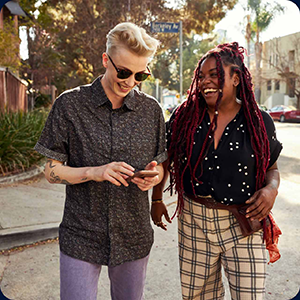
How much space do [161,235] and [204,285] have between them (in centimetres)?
260

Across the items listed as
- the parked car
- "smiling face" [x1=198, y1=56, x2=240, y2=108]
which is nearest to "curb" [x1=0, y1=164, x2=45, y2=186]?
"smiling face" [x1=198, y1=56, x2=240, y2=108]

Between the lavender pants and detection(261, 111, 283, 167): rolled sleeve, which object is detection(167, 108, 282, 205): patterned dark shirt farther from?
the lavender pants

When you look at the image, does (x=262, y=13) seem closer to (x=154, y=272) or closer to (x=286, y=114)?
(x=286, y=114)

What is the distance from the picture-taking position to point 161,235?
516 centimetres

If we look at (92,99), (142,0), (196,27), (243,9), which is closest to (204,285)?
(92,99)

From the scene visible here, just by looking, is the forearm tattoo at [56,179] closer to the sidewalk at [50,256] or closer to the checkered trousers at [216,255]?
the checkered trousers at [216,255]

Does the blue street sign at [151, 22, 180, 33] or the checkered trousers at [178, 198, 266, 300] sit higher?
the blue street sign at [151, 22, 180, 33]

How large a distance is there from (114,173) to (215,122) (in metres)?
0.91

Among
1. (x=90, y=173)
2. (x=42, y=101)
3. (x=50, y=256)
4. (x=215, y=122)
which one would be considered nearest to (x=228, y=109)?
(x=215, y=122)

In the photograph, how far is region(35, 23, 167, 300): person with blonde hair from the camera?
208cm

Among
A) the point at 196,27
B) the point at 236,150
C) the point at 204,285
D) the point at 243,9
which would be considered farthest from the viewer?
the point at 243,9

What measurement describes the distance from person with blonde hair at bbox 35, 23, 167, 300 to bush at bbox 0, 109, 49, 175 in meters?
5.52

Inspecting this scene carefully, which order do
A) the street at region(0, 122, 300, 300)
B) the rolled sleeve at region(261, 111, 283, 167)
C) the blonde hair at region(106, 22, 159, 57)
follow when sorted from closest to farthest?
the blonde hair at region(106, 22, 159, 57) → the rolled sleeve at region(261, 111, 283, 167) → the street at region(0, 122, 300, 300)

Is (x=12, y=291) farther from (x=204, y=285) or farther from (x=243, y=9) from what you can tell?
(x=243, y=9)
